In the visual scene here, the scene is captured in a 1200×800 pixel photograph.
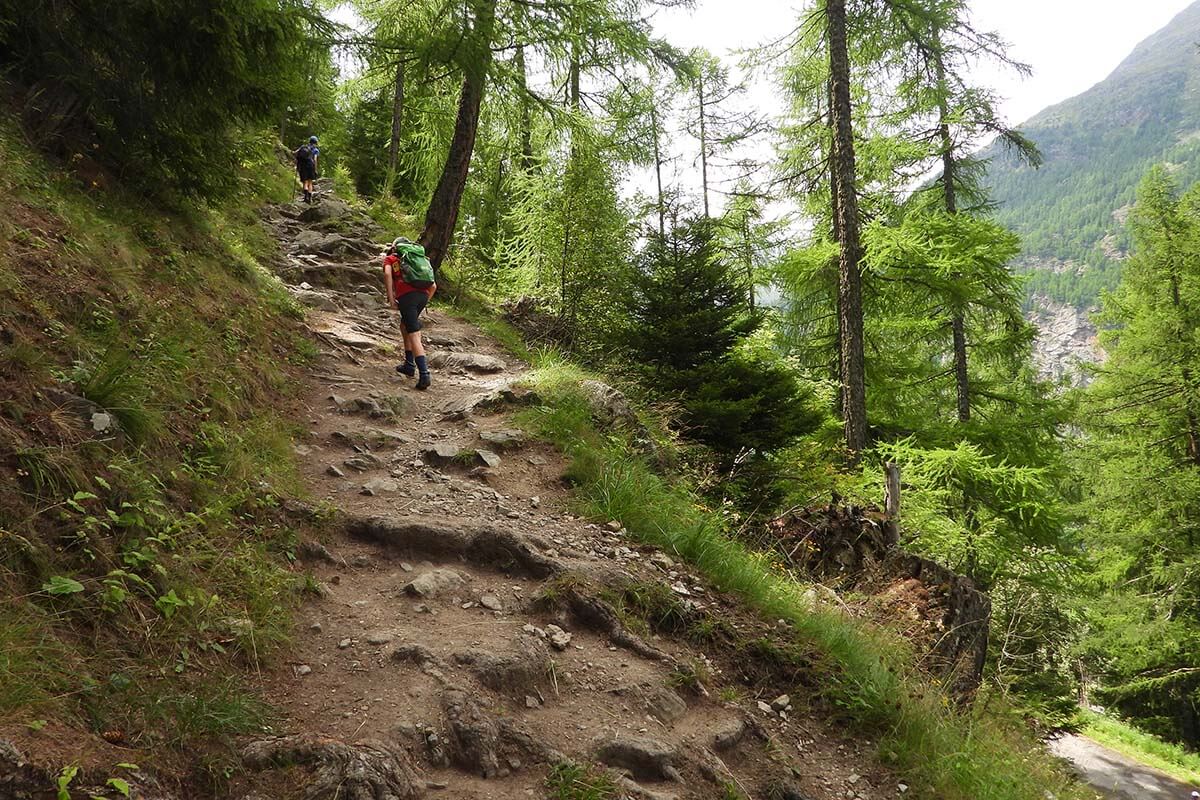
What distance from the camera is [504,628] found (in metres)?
3.80

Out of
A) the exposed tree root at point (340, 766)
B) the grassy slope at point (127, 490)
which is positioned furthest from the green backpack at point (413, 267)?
the exposed tree root at point (340, 766)

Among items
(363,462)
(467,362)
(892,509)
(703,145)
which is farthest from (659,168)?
(363,462)

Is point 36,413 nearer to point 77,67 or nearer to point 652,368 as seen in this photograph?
point 77,67

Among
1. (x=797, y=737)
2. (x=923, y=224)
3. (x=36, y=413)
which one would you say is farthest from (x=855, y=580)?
(x=36, y=413)

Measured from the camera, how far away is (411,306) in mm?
7871

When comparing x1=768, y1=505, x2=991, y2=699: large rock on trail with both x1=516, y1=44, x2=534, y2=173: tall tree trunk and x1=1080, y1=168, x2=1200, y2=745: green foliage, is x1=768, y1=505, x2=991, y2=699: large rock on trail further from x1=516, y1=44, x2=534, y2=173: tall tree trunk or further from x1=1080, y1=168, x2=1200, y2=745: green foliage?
x1=1080, y1=168, x2=1200, y2=745: green foliage

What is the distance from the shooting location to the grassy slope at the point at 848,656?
3.96 m

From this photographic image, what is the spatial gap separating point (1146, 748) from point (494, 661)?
80.5 ft

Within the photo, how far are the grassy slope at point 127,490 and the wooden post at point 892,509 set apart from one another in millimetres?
6078

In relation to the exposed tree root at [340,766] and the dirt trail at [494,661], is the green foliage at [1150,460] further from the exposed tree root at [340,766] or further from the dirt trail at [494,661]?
the exposed tree root at [340,766]

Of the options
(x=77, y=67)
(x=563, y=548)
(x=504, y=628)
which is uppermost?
(x=77, y=67)

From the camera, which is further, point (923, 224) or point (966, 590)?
point (923, 224)

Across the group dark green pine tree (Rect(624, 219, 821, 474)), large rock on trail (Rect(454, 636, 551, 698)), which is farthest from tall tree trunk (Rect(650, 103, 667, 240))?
large rock on trail (Rect(454, 636, 551, 698))

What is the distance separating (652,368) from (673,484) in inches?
134
